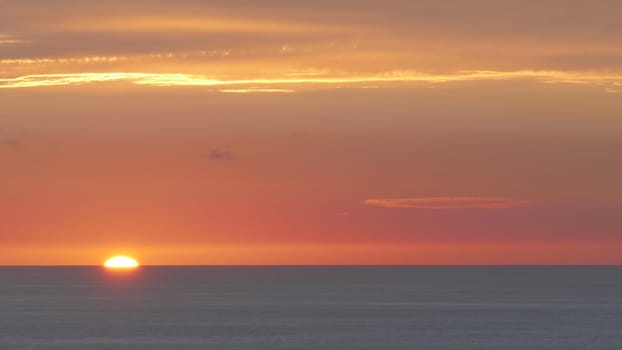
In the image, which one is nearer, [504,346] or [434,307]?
[504,346]

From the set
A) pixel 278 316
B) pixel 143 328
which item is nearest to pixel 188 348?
pixel 143 328

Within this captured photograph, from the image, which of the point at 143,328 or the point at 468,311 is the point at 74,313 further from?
the point at 468,311

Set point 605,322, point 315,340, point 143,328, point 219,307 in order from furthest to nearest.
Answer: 1. point 219,307
2. point 605,322
3. point 143,328
4. point 315,340

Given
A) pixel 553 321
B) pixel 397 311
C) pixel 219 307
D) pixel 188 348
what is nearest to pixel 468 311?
pixel 397 311

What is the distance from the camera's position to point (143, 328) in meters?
146

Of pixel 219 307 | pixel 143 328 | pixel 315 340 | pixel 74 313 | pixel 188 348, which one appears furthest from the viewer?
pixel 219 307

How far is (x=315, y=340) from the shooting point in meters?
128

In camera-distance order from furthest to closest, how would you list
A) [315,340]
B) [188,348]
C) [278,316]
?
[278,316], [315,340], [188,348]

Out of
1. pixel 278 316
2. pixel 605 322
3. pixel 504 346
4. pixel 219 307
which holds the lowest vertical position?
pixel 504 346

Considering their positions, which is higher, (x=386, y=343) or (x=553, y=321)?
(x=553, y=321)

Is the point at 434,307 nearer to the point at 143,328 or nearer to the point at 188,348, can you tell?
the point at 143,328

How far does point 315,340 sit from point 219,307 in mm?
68891

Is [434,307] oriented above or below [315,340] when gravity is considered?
above

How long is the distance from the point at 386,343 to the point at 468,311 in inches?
2355
